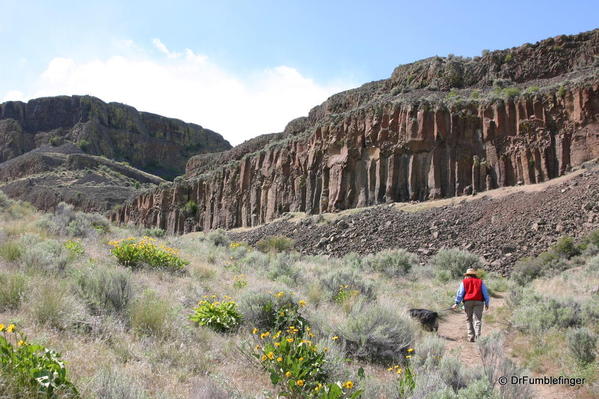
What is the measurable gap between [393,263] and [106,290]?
1480 centimetres

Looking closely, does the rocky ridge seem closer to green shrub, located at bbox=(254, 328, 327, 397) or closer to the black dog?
the black dog

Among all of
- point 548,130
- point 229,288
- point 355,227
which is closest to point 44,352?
point 229,288

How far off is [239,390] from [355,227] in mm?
24685

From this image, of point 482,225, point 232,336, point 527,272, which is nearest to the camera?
point 232,336

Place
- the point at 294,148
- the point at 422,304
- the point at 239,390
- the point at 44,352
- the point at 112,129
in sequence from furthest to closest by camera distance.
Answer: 1. the point at 112,129
2. the point at 294,148
3. the point at 422,304
4. the point at 239,390
5. the point at 44,352

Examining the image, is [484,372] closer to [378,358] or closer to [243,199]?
[378,358]

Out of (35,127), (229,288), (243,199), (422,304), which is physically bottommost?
(422,304)

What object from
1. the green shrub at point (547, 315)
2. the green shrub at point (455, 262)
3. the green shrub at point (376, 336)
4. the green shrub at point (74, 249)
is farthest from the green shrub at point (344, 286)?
the green shrub at point (455, 262)

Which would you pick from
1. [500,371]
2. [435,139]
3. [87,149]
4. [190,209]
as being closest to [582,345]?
[500,371]

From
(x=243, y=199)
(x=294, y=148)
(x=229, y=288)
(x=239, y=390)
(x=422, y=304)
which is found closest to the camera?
(x=239, y=390)

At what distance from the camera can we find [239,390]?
456cm

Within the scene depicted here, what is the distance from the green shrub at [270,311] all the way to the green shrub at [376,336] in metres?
0.78

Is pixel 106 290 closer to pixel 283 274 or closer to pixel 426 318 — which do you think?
pixel 426 318

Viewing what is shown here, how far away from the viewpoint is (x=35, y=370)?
126 inches
